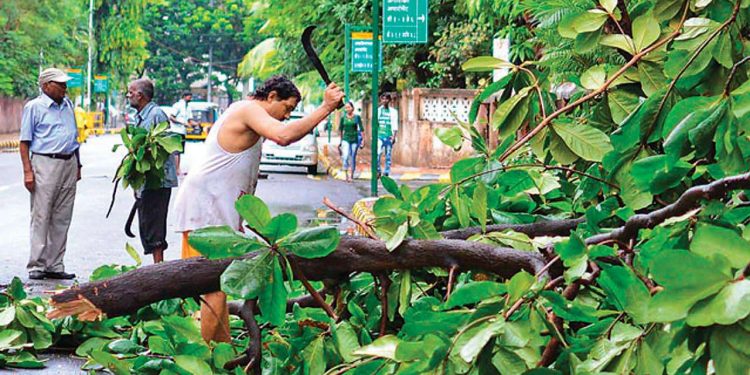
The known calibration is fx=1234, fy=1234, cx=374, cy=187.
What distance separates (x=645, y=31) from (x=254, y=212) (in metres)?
1.49

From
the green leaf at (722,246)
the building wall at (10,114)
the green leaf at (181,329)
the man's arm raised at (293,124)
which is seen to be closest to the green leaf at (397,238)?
the green leaf at (181,329)

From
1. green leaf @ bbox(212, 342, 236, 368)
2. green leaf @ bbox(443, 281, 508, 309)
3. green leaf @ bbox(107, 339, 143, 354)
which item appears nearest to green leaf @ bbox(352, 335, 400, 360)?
green leaf @ bbox(443, 281, 508, 309)

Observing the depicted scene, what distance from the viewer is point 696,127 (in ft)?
9.39

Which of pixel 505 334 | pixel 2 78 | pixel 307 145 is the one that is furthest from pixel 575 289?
pixel 2 78

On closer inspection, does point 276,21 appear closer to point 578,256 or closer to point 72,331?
point 72,331

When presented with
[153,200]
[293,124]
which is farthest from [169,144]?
[293,124]

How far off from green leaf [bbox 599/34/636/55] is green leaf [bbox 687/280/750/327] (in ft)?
6.68

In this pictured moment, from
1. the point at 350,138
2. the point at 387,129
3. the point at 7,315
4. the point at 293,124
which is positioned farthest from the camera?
the point at 387,129

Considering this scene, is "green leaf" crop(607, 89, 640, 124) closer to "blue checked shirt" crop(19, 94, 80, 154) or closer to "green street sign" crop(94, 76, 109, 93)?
"blue checked shirt" crop(19, 94, 80, 154)

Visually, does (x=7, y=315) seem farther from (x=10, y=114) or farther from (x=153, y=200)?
(x=10, y=114)

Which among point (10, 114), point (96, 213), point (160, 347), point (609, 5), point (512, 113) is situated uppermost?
point (609, 5)

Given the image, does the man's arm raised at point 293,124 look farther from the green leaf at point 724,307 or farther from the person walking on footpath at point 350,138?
the person walking on footpath at point 350,138

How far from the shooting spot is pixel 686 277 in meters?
2.10

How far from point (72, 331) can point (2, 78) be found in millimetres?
39695
